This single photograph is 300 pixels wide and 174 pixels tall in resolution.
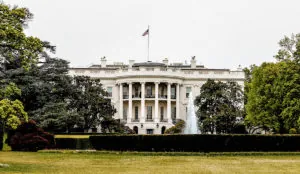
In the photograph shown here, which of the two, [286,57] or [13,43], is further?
[286,57]

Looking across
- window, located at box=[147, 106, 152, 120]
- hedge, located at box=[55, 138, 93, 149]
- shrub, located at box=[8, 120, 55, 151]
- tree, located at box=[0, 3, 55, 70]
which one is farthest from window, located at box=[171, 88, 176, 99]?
tree, located at box=[0, 3, 55, 70]

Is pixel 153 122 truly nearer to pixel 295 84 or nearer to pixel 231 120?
pixel 231 120

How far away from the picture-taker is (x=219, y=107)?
2346 inches

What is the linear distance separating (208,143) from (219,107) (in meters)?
26.8

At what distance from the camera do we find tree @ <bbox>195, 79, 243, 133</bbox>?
58.6 meters

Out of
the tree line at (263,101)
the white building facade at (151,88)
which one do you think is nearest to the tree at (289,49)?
the tree line at (263,101)

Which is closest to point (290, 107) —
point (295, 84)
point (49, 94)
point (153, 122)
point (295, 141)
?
point (295, 84)

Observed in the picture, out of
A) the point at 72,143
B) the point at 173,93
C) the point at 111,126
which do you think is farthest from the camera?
the point at 173,93

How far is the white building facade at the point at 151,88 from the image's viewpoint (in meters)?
71.4

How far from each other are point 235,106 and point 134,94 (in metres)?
17.2

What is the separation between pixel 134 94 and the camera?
74000 mm

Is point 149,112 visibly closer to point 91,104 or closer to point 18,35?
point 91,104

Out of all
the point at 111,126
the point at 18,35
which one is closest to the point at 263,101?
the point at 111,126

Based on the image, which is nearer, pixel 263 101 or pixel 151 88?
pixel 263 101
